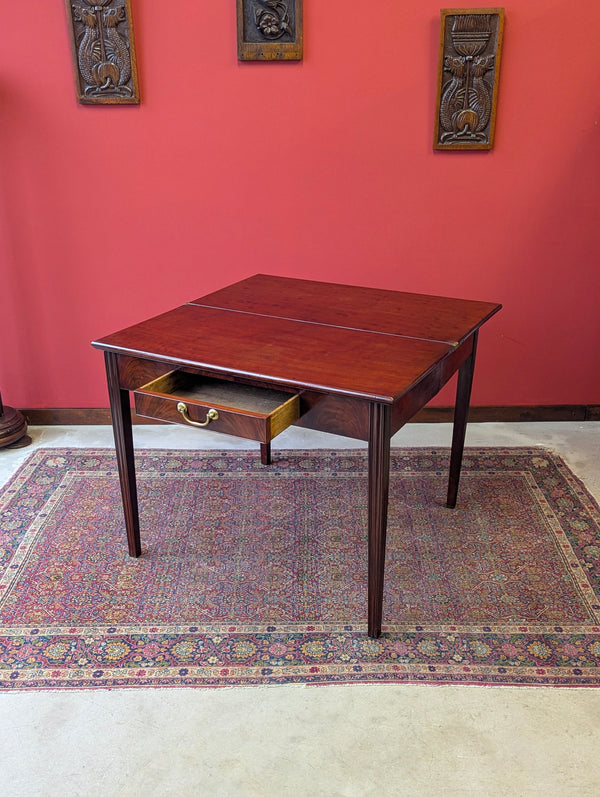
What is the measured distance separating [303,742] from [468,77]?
2418 mm

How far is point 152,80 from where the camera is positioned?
2961mm

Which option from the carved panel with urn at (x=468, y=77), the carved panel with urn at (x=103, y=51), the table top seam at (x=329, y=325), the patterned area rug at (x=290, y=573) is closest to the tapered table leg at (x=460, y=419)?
the patterned area rug at (x=290, y=573)

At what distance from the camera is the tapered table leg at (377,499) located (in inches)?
71.5

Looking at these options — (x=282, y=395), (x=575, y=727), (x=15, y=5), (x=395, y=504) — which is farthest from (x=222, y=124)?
(x=575, y=727)

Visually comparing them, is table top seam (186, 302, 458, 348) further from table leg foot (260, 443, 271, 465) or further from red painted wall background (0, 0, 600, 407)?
red painted wall background (0, 0, 600, 407)

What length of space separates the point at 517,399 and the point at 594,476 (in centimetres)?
58

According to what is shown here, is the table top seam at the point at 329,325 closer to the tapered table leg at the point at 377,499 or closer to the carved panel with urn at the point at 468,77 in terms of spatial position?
the tapered table leg at the point at 377,499

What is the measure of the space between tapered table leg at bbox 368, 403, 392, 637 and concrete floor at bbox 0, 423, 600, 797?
22cm

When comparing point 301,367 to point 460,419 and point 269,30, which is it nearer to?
point 460,419

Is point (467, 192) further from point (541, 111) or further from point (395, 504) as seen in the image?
point (395, 504)

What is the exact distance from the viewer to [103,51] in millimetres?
2898

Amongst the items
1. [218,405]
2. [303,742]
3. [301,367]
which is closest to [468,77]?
[301,367]

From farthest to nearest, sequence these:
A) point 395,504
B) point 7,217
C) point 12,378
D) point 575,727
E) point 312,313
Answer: point 12,378 < point 7,217 < point 395,504 < point 312,313 < point 575,727

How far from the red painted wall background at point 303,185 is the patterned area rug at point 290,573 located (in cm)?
62
